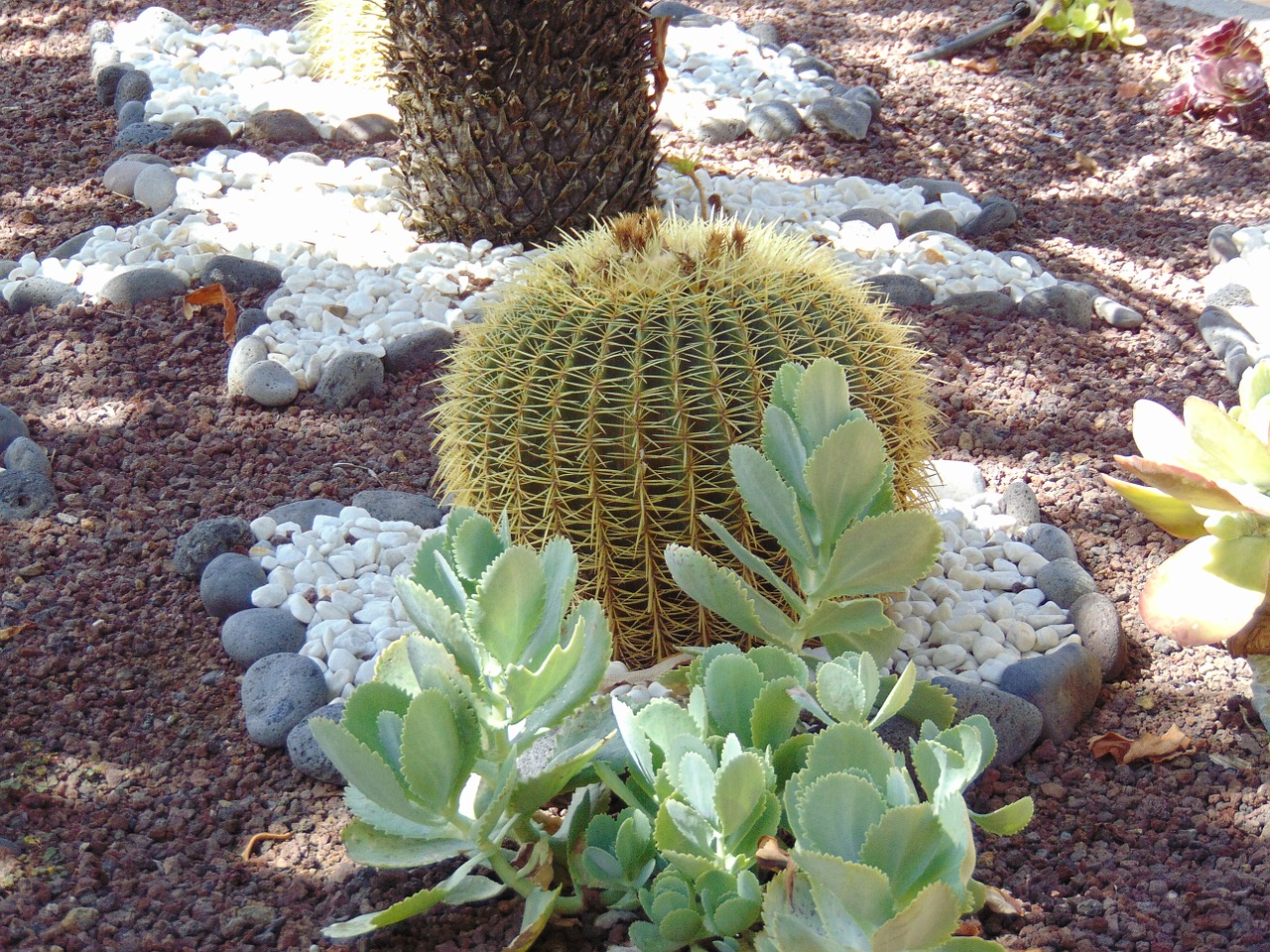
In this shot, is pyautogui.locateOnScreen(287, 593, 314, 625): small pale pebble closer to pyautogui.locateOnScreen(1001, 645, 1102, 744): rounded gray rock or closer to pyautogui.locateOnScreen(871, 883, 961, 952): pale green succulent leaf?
pyautogui.locateOnScreen(1001, 645, 1102, 744): rounded gray rock

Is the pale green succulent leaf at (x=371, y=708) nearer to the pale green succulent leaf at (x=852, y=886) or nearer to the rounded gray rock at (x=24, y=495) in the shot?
the pale green succulent leaf at (x=852, y=886)

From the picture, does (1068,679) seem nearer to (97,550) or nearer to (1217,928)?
(1217,928)

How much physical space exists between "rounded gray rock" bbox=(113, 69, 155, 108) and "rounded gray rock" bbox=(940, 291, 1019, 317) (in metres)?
3.52

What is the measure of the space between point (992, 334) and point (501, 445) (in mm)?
2022

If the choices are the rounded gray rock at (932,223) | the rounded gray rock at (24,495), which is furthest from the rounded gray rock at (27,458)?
the rounded gray rock at (932,223)

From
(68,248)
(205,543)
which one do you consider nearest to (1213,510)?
(205,543)

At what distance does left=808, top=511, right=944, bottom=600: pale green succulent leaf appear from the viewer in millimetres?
1604

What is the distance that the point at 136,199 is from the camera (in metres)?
4.33

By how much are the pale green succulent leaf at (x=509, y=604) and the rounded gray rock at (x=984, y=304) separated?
266cm

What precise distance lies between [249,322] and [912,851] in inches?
113

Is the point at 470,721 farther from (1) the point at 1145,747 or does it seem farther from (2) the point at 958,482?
(2) the point at 958,482

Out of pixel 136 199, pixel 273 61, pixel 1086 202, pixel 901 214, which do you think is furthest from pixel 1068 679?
pixel 273 61

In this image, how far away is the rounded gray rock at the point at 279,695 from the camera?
6.97 feet

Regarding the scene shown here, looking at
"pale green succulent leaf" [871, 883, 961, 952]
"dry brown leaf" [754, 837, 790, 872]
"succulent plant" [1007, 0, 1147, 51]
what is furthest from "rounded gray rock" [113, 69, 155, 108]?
"pale green succulent leaf" [871, 883, 961, 952]
